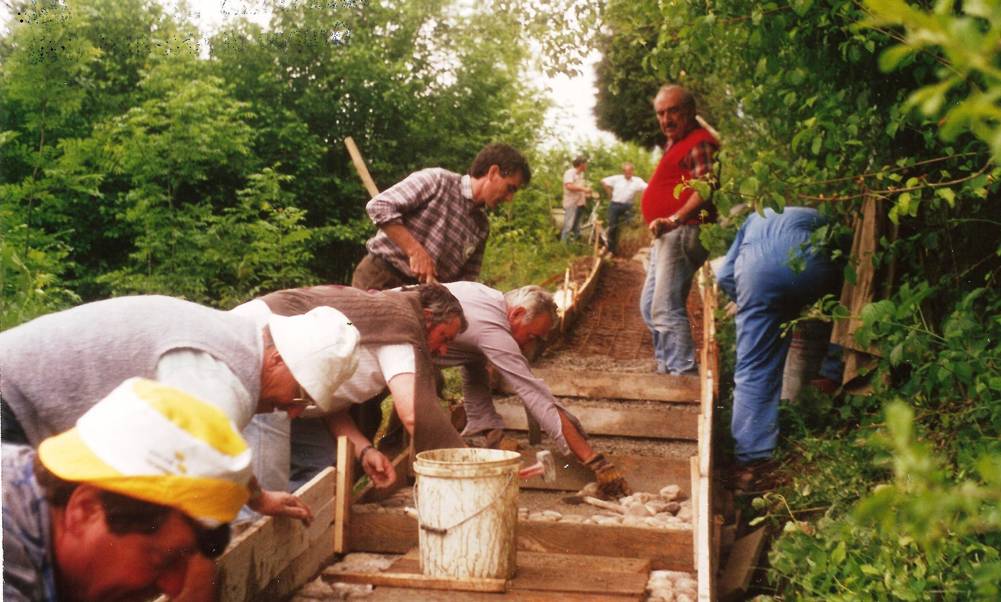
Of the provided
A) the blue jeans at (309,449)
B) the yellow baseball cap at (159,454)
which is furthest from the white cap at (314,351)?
the blue jeans at (309,449)

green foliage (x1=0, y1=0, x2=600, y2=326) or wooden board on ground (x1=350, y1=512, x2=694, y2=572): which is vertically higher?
green foliage (x1=0, y1=0, x2=600, y2=326)

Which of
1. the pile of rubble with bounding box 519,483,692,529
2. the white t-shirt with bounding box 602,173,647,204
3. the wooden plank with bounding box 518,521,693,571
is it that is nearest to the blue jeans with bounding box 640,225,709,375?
the pile of rubble with bounding box 519,483,692,529

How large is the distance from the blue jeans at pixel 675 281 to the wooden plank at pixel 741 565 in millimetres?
2064

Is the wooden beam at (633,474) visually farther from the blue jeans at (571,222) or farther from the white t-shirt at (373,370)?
the blue jeans at (571,222)

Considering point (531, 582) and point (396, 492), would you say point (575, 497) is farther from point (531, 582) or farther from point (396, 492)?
point (531, 582)

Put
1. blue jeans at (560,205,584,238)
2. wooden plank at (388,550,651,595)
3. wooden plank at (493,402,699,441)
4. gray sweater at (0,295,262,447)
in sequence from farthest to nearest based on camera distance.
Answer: blue jeans at (560,205,584,238), wooden plank at (493,402,699,441), wooden plank at (388,550,651,595), gray sweater at (0,295,262,447)

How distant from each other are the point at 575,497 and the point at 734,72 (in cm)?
360

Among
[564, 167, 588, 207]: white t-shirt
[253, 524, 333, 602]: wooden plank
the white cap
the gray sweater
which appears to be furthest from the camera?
[564, 167, 588, 207]: white t-shirt

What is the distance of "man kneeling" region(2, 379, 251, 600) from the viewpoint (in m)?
1.65

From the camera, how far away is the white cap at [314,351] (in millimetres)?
2666

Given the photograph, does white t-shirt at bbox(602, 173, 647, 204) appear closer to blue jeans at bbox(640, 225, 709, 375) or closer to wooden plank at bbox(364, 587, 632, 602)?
blue jeans at bbox(640, 225, 709, 375)

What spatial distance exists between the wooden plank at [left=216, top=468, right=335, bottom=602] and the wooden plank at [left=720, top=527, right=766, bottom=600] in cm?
165

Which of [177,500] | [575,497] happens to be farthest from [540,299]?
[177,500]

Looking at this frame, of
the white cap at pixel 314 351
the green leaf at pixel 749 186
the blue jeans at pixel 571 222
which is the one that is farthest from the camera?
the blue jeans at pixel 571 222
